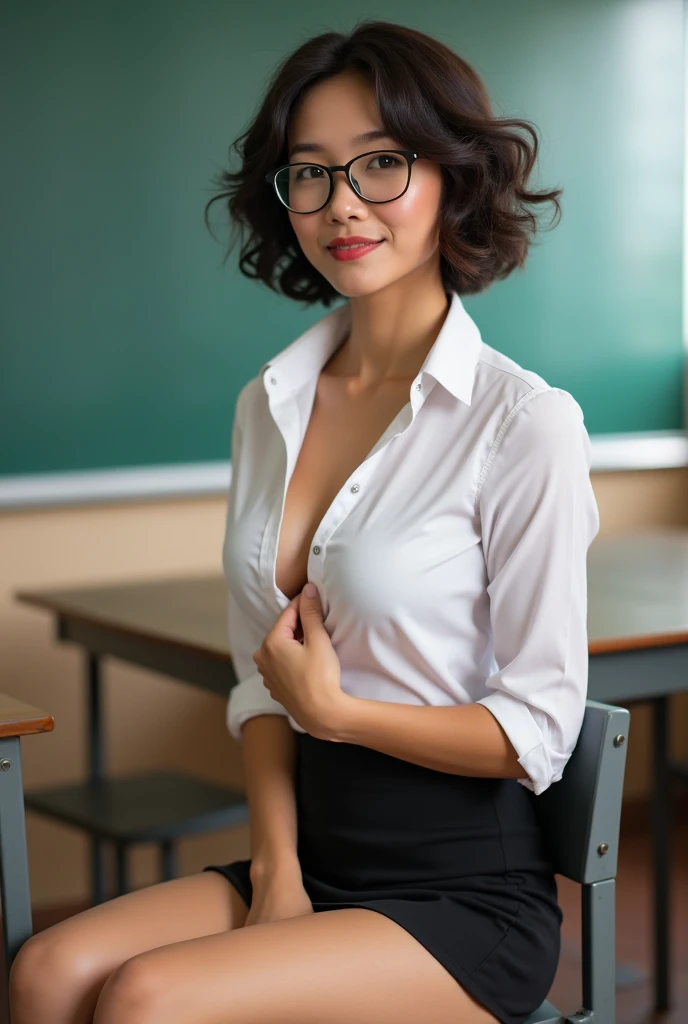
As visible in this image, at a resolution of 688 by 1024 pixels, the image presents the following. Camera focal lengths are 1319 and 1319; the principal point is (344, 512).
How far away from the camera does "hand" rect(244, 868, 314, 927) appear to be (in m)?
1.46

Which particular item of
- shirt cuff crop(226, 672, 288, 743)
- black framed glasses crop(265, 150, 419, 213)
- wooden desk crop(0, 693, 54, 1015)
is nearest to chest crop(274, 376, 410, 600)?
shirt cuff crop(226, 672, 288, 743)

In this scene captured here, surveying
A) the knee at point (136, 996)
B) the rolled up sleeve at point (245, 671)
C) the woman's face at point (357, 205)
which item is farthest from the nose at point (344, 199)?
the knee at point (136, 996)

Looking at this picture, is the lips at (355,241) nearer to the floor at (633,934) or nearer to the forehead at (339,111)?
the forehead at (339,111)

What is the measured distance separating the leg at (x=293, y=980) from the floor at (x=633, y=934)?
127cm

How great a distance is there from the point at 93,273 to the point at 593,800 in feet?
6.52

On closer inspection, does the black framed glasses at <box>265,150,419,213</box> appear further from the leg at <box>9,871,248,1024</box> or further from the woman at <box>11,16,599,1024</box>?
the leg at <box>9,871,248,1024</box>

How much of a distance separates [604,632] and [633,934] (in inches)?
51.3

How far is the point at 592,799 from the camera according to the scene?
57.9 inches

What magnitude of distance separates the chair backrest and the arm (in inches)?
1.9

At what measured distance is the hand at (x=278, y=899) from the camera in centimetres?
146

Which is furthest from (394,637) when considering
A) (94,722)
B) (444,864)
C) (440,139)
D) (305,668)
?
(94,722)

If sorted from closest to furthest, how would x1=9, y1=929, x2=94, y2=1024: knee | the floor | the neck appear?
1. x1=9, y1=929, x2=94, y2=1024: knee
2. the neck
3. the floor

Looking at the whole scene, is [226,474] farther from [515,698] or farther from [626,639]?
[515,698]

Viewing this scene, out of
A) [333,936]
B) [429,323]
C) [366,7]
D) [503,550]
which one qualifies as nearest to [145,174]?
[366,7]
